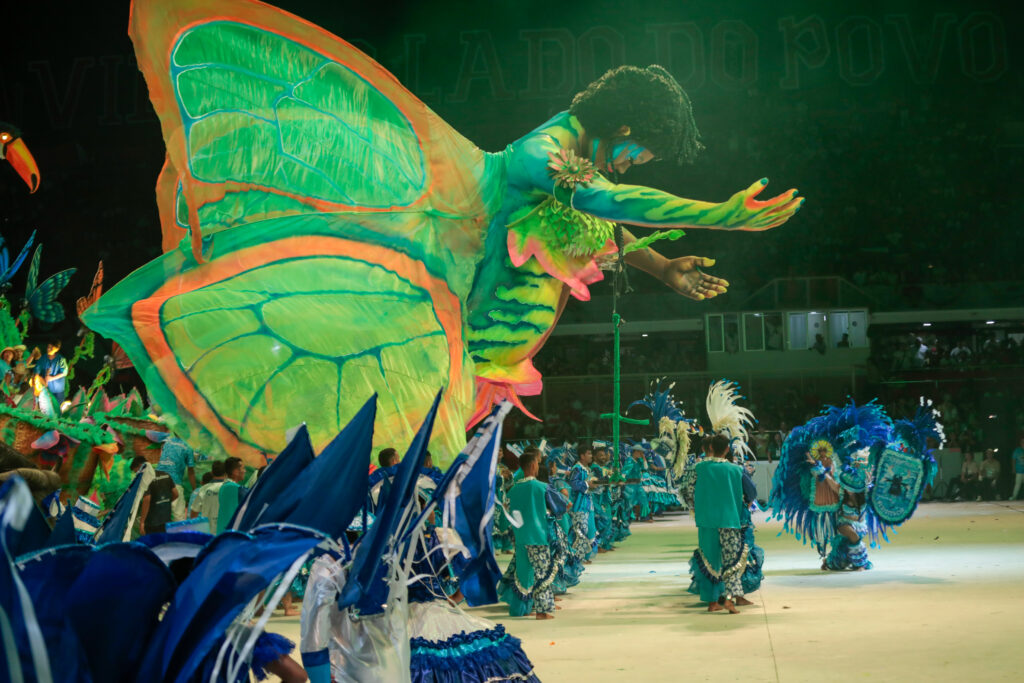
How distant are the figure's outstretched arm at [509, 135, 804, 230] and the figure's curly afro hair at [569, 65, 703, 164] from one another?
338 mm

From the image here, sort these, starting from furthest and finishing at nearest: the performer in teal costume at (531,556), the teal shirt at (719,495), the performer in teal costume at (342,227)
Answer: the performer in teal costume at (531,556)
the teal shirt at (719,495)
the performer in teal costume at (342,227)

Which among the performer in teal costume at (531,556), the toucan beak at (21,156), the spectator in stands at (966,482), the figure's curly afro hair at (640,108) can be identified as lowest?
the spectator in stands at (966,482)

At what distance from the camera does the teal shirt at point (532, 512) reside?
25.4ft

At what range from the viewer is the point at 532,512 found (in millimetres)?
7727

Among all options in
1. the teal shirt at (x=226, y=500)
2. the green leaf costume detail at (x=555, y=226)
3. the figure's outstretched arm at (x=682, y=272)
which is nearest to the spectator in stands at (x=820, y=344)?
the teal shirt at (x=226, y=500)

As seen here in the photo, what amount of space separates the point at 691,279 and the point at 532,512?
3.98 metres

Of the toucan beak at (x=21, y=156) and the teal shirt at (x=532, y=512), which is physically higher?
the toucan beak at (x=21, y=156)

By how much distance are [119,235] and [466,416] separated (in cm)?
1572

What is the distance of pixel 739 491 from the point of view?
24.6 feet

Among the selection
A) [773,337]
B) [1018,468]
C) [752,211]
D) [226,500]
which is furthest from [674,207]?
[773,337]

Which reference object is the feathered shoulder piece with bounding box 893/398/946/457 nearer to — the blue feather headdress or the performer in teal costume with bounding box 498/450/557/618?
the blue feather headdress

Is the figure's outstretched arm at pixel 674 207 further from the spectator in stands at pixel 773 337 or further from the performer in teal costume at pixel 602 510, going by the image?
the spectator in stands at pixel 773 337

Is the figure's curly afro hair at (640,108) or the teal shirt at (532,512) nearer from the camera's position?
the figure's curly afro hair at (640,108)

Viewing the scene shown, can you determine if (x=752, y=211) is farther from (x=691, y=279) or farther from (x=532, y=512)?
(x=532, y=512)
